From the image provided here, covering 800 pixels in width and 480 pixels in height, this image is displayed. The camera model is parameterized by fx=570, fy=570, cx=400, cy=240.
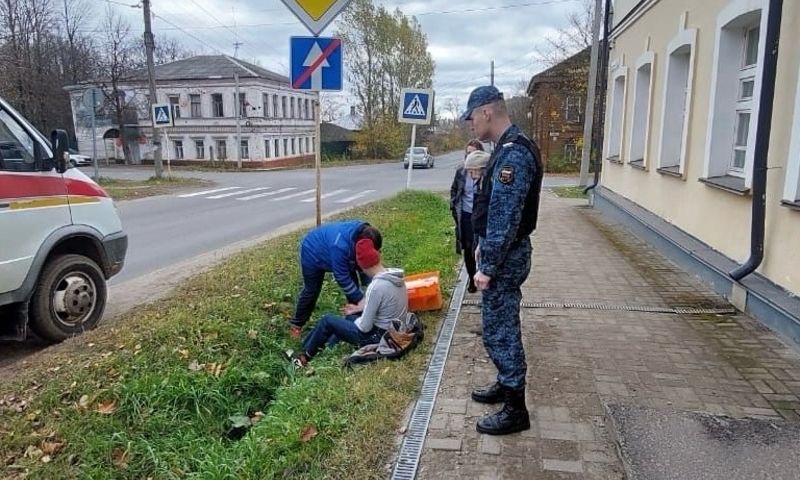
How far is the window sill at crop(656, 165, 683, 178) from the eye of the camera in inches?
304

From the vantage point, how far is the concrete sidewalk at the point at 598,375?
116 inches

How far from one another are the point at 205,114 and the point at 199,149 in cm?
278

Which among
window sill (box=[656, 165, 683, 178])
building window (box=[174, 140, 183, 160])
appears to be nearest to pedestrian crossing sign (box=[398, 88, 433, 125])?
window sill (box=[656, 165, 683, 178])

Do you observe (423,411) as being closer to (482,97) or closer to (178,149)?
(482,97)

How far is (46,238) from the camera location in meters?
4.86

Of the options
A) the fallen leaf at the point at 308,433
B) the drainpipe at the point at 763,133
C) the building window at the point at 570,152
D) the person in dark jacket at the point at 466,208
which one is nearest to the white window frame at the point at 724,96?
the drainpipe at the point at 763,133

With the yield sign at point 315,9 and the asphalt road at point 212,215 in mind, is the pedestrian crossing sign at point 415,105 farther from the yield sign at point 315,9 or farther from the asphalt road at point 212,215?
the yield sign at point 315,9

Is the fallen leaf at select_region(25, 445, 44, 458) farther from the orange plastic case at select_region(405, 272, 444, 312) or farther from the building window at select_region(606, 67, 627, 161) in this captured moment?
the building window at select_region(606, 67, 627, 161)

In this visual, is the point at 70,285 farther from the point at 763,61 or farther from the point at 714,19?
the point at 714,19

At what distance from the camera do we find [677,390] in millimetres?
3734

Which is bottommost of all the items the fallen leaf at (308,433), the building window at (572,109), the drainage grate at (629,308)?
the drainage grate at (629,308)

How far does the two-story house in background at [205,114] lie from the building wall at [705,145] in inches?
1401

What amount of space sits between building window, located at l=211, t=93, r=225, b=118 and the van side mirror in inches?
→ 1622

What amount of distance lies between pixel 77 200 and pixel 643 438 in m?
4.97
